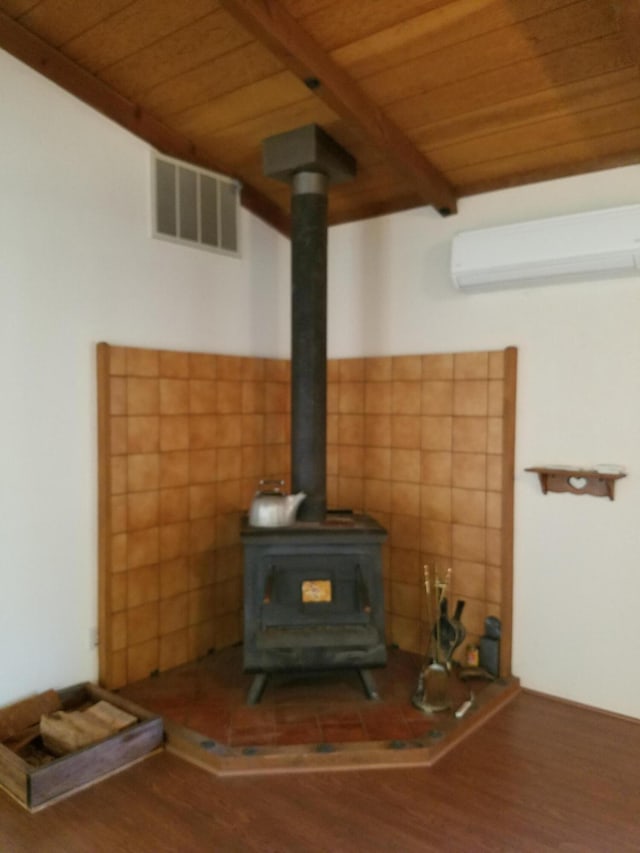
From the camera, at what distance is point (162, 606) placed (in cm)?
271

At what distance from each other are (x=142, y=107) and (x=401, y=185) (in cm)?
108

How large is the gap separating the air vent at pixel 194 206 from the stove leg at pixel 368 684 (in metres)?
1.87

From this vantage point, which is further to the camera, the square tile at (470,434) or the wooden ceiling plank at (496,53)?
the square tile at (470,434)

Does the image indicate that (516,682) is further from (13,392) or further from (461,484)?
(13,392)

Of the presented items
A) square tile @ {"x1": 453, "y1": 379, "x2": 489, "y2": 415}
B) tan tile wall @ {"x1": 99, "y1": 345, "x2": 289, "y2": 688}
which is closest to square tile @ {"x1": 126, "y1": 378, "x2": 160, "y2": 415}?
tan tile wall @ {"x1": 99, "y1": 345, "x2": 289, "y2": 688}

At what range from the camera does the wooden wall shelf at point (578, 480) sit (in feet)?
7.64

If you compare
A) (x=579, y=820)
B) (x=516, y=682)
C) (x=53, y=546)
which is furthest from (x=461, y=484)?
(x=53, y=546)

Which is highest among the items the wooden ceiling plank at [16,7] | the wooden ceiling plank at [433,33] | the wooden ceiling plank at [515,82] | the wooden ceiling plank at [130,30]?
the wooden ceiling plank at [16,7]

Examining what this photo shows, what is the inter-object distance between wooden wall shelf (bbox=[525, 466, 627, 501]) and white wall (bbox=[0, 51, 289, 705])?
63.1 inches

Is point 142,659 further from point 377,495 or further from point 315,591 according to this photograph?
point 377,495

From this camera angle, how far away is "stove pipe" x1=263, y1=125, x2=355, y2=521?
2.50 metres

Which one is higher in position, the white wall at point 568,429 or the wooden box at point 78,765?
the white wall at point 568,429

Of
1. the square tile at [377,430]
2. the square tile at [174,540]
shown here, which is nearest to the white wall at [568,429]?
the square tile at [377,430]

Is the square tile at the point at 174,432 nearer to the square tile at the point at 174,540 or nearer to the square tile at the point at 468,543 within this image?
the square tile at the point at 174,540
